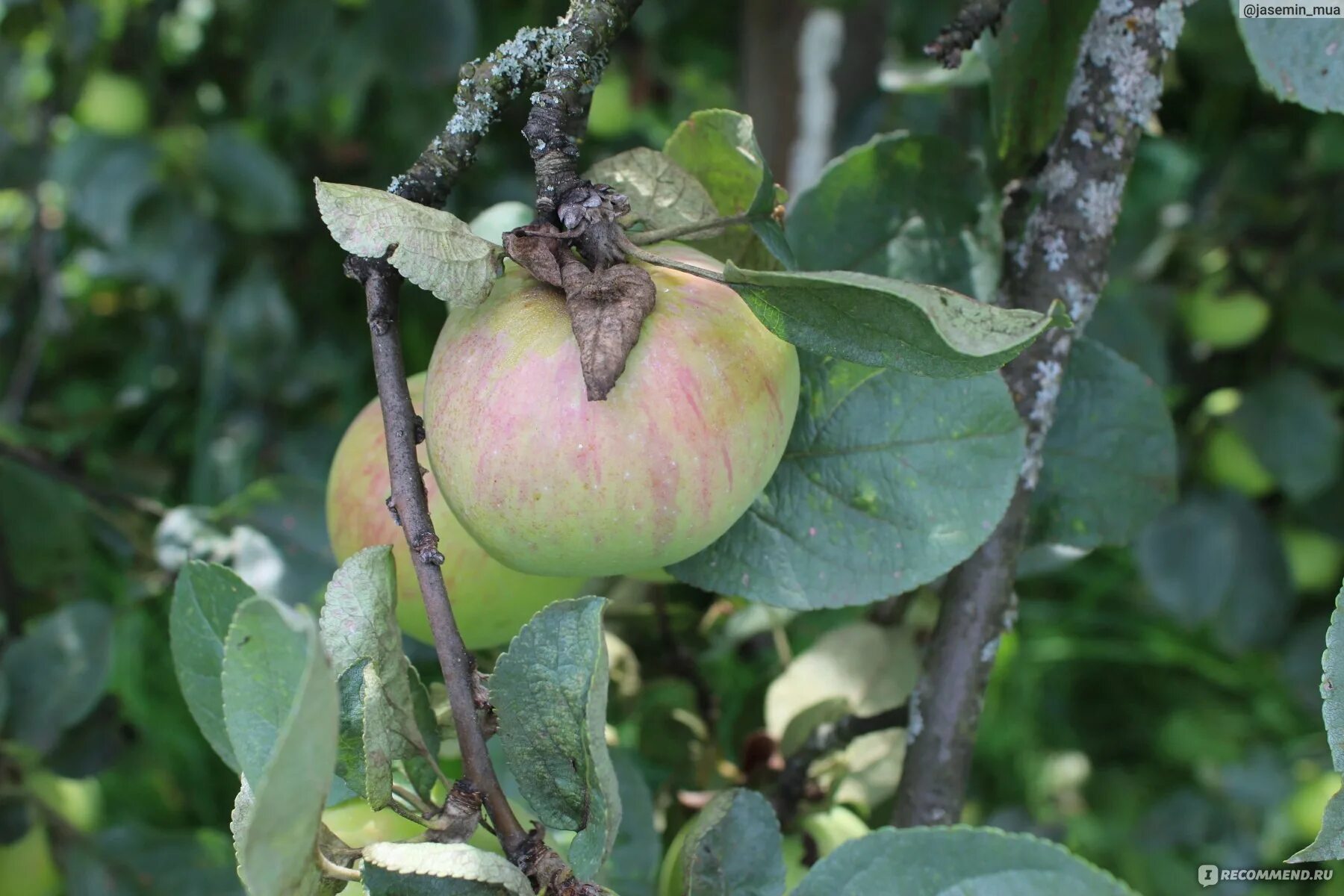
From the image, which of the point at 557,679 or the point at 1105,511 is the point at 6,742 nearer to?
the point at 557,679

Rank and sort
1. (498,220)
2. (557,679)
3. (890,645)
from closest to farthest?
1. (557,679)
2. (498,220)
3. (890,645)

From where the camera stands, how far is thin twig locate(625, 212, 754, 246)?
43 centimetres

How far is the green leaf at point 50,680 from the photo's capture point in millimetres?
798

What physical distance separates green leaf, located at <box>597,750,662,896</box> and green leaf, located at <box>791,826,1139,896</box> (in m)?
0.19

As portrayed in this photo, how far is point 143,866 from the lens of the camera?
86 centimetres

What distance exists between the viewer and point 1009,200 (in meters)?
0.57

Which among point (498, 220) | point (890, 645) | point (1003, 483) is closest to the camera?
point (1003, 483)

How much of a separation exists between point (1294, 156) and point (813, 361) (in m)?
0.98

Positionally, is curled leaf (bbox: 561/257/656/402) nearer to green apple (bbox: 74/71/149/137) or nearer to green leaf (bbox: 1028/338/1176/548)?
green leaf (bbox: 1028/338/1176/548)

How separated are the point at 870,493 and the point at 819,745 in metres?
0.21

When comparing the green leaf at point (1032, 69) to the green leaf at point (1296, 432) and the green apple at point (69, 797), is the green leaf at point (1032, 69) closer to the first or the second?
the green leaf at point (1296, 432)

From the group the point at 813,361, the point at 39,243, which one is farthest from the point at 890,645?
the point at 39,243

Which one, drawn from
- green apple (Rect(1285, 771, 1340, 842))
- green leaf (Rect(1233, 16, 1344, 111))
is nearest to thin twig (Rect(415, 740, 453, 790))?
green leaf (Rect(1233, 16, 1344, 111))

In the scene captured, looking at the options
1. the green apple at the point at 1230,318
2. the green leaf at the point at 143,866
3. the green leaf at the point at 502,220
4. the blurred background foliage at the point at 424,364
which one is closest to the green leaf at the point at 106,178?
the blurred background foliage at the point at 424,364
